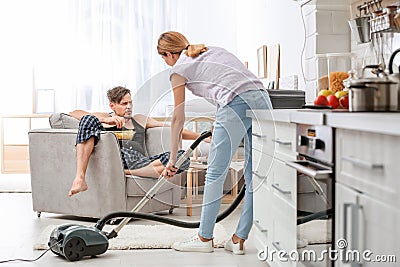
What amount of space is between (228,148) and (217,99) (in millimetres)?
264

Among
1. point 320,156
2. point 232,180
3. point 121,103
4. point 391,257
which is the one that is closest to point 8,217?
point 121,103

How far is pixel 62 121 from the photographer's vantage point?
5301 mm

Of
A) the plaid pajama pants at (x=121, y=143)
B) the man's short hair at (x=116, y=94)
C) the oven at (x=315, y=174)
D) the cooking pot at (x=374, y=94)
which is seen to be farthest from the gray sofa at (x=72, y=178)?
the cooking pot at (x=374, y=94)

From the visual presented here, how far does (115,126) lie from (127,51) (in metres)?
3.00

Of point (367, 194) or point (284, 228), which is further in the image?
point (284, 228)

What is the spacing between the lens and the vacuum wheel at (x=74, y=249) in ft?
11.9

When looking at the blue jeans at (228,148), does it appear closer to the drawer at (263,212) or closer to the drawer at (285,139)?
the drawer at (263,212)

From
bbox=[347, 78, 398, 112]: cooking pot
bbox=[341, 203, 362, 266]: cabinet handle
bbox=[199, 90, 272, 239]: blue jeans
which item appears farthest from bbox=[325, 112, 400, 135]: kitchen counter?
bbox=[199, 90, 272, 239]: blue jeans

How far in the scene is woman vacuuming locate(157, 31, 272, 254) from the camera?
→ 11.5 feet

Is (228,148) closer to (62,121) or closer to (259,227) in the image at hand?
(259,227)

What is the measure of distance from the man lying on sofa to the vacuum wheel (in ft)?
2.01

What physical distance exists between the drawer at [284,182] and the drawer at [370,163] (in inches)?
21.1

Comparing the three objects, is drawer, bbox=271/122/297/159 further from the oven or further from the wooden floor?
the wooden floor

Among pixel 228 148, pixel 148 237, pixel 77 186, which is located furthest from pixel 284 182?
pixel 77 186
